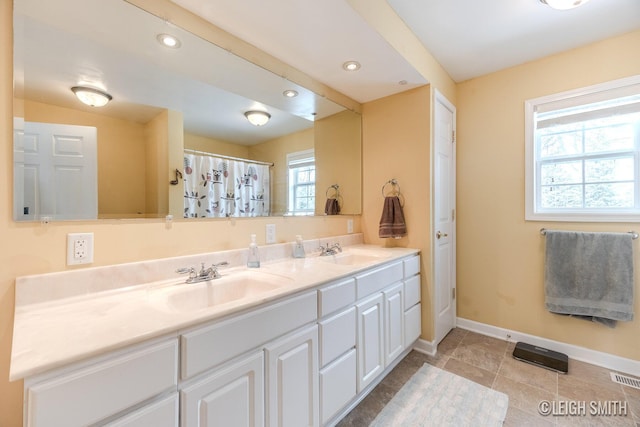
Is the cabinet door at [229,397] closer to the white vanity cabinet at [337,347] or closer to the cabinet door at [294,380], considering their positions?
the cabinet door at [294,380]

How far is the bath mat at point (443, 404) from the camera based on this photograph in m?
1.50

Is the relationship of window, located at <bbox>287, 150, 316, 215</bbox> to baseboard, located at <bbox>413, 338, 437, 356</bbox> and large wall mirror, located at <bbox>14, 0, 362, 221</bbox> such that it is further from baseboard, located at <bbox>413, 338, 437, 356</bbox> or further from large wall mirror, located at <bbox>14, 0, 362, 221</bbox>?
baseboard, located at <bbox>413, 338, 437, 356</bbox>

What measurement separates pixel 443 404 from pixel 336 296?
1.01 meters

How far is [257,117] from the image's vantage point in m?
1.79

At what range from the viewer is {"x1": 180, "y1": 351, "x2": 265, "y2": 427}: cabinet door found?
850 mm

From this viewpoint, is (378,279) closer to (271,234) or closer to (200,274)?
(271,234)

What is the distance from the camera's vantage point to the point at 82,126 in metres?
1.13

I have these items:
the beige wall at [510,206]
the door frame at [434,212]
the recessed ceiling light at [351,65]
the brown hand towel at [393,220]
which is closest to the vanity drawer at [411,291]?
the door frame at [434,212]

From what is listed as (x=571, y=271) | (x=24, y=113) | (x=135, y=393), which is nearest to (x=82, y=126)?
(x=24, y=113)

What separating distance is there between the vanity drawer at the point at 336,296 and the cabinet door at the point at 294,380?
11 centimetres

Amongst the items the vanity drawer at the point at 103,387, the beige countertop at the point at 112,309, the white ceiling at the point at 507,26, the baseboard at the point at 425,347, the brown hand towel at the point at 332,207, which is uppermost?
the white ceiling at the point at 507,26

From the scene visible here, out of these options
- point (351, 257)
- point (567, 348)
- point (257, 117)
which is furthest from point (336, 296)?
point (567, 348)

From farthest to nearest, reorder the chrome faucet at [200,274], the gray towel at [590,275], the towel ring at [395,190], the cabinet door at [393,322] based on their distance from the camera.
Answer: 1. the towel ring at [395,190]
2. the gray towel at [590,275]
3. the cabinet door at [393,322]
4. the chrome faucet at [200,274]

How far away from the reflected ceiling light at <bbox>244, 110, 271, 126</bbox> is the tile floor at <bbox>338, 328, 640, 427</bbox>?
6.16 ft
